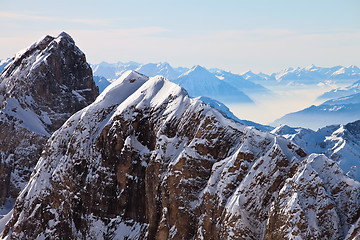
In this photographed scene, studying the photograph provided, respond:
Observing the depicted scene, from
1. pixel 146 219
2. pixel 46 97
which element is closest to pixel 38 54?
pixel 46 97

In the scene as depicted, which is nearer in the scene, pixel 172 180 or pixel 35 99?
pixel 172 180

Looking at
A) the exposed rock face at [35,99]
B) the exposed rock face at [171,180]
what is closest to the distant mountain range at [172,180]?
the exposed rock face at [171,180]

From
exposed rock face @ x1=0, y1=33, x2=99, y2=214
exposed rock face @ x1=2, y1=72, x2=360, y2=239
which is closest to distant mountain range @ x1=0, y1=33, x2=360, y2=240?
exposed rock face @ x1=2, y1=72, x2=360, y2=239

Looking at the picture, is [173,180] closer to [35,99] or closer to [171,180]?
[171,180]

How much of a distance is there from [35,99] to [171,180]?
360 feet

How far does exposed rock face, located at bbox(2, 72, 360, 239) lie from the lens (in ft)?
202

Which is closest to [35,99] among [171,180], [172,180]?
[171,180]

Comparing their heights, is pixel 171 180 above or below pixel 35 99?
below

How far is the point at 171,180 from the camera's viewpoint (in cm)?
7925

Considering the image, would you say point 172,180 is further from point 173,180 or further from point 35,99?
point 35,99

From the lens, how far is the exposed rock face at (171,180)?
6153cm

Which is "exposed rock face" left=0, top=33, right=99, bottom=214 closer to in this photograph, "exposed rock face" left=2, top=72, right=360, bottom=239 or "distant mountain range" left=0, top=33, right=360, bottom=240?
"distant mountain range" left=0, top=33, right=360, bottom=240

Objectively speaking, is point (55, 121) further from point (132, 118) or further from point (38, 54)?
point (132, 118)

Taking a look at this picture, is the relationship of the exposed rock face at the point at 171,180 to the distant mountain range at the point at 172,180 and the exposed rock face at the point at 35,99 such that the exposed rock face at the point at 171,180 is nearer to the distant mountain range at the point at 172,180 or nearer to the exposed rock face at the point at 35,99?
the distant mountain range at the point at 172,180
